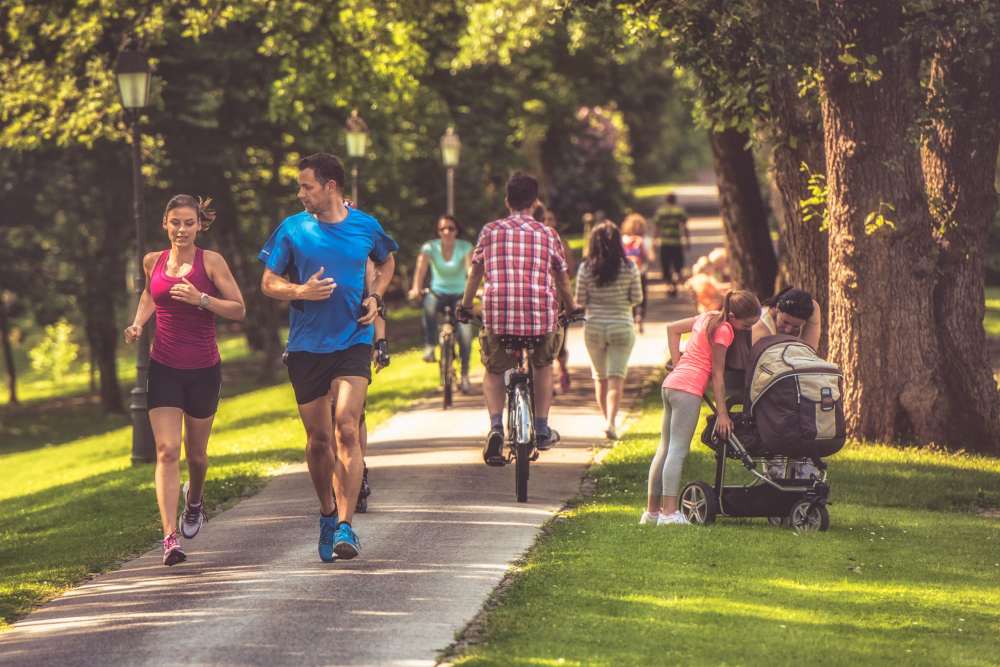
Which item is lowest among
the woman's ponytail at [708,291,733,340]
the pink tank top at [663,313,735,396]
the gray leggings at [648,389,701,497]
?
the gray leggings at [648,389,701,497]

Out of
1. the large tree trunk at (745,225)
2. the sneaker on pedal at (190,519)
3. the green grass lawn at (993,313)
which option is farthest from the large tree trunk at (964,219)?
the green grass lawn at (993,313)

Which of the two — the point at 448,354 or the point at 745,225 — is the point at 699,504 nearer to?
the point at 448,354

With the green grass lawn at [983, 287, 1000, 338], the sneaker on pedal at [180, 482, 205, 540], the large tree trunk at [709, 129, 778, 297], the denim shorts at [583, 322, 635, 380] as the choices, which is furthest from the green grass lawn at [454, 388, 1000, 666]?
the green grass lawn at [983, 287, 1000, 338]

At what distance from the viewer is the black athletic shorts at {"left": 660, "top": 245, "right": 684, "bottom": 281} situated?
34.8m

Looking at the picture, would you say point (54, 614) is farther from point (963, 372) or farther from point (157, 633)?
point (963, 372)

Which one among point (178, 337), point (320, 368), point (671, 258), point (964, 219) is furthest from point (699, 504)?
point (671, 258)

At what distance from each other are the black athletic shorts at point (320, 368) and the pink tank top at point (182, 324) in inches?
26.9

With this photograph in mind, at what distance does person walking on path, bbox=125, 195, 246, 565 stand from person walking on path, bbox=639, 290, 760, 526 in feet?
9.20

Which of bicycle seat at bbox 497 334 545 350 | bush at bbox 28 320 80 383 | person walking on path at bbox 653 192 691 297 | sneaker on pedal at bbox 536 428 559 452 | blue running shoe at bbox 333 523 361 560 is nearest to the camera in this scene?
blue running shoe at bbox 333 523 361 560

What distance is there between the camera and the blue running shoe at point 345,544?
9.41m

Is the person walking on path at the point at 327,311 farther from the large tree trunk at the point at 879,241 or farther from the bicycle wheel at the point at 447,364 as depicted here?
the bicycle wheel at the point at 447,364

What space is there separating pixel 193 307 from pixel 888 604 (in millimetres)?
4092

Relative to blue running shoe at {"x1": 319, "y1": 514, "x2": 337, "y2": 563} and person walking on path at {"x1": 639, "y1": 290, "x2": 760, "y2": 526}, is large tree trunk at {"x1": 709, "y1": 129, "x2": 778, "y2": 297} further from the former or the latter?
blue running shoe at {"x1": 319, "y1": 514, "x2": 337, "y2": 563}

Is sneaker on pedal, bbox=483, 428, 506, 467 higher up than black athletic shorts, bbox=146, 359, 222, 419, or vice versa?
black athletic shorts, bbox=146, 359, 222, 419
